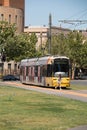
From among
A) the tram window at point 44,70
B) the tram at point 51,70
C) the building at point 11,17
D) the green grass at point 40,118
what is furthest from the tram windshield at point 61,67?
the building at point 11,17

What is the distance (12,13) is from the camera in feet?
396

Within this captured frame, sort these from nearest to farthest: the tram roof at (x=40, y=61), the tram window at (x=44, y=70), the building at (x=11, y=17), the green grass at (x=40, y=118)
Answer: the green grass at (x=40, y=118)
the tram roof at (x=40, y=61)
the tram window at (x=44, y=70)
the building at (x=11, y=17)

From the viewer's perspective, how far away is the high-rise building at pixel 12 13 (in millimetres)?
119906

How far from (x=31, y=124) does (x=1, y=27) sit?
6728 cm

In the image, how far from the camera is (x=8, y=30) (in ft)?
269

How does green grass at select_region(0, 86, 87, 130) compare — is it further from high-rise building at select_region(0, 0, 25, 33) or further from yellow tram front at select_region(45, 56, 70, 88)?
high-rise building at select_region(0, 0, 25, 33)

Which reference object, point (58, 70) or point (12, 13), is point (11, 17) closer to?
point (12, 13)

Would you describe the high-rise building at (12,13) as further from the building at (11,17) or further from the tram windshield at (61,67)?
the tram windshield at (61,67)

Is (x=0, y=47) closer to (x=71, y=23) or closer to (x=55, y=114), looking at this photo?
(x=71, y=23)

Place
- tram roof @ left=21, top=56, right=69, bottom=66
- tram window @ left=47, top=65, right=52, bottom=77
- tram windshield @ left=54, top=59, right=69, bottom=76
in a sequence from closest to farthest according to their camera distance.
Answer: tram windshield @ left=54, top=59, right=69, bottom=76, tram window @ left=47, top=65, right=52, bottom=77, tram roof @ left=21, top=56, right=69, bottom=66

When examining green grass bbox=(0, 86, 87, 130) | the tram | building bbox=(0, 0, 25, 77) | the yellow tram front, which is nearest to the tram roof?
the tram

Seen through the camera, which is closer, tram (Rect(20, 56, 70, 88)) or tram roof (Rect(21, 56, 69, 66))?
tram (Rect(20, 56, 70, 88))

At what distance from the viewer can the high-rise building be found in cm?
11991

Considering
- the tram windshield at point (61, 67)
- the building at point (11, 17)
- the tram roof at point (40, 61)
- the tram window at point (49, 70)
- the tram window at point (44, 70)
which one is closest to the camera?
the tram windshield at point (61, 67)
